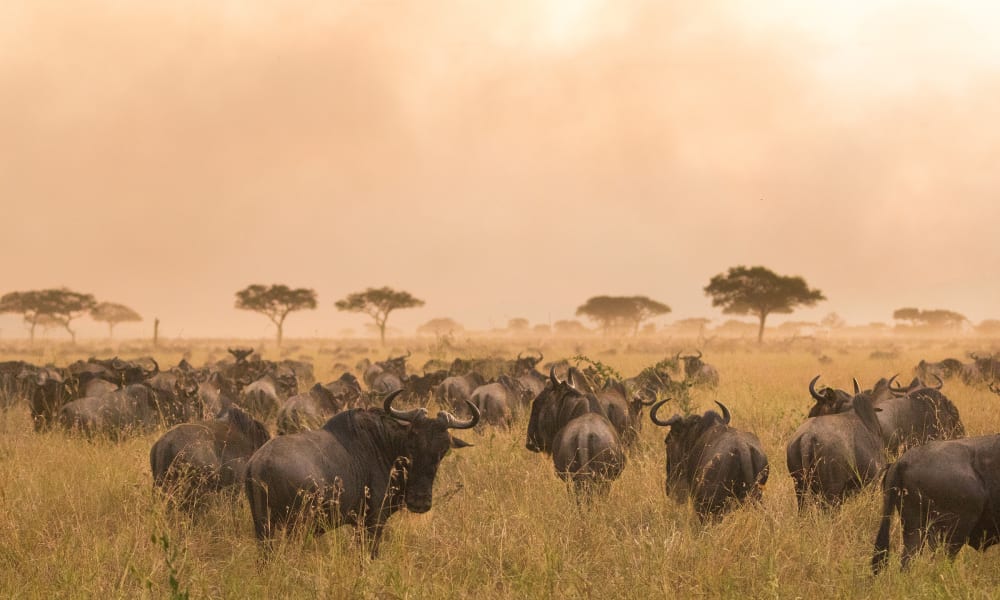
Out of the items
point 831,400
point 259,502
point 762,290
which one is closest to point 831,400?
point 831,400

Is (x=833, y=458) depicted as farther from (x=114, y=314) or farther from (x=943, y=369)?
(x=114, y=314)

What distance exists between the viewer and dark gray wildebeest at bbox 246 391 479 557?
570cm

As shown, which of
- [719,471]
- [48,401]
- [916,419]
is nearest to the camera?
[719,471]

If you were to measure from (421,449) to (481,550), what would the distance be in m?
0.98

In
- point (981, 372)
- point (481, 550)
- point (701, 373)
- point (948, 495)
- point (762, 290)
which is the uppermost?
point (762, 290)

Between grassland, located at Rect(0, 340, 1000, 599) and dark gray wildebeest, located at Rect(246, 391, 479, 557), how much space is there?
282 mm

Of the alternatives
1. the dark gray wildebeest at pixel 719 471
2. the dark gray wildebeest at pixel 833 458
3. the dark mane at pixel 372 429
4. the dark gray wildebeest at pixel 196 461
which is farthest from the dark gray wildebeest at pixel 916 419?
the dark gray wildebeest at pixel 196 461

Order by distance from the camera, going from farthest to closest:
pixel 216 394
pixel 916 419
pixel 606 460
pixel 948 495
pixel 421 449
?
pixel 216 394
pixel 916 419
pixel 606 460
pixel 421 449
pixel 948 495

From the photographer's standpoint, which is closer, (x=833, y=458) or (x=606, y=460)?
(x=833, y=458)

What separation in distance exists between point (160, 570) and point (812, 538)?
540 centimetres

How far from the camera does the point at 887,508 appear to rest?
5.38 meters

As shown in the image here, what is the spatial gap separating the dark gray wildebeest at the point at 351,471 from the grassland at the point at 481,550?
0.92 ft

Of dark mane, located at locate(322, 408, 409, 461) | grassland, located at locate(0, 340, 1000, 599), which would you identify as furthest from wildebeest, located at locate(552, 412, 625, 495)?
dark mane, located at locate(322, 408, 409, 461)

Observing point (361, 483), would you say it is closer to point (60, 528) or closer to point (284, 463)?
point (284, 463)
